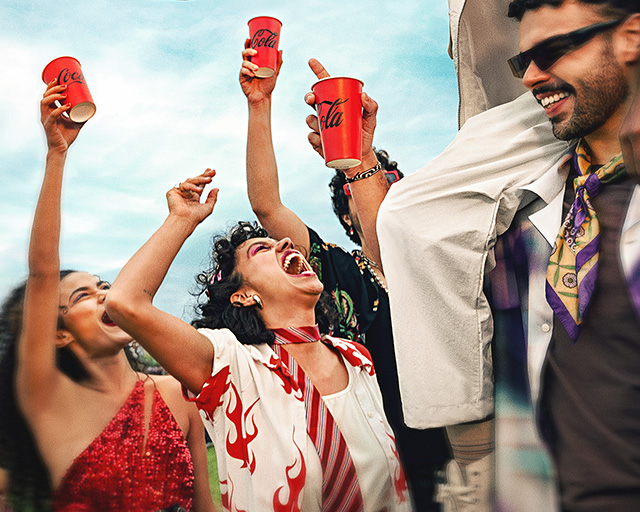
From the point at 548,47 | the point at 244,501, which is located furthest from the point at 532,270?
the point at 244,501

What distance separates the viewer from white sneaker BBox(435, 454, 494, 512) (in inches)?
43.9

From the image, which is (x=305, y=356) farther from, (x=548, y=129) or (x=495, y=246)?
(x=548, y=129)

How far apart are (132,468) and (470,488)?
3.15 ft

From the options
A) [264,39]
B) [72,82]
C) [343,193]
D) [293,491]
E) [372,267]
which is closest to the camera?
[293,491]

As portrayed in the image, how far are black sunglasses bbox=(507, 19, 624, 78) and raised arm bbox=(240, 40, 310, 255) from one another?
1021 millimetres

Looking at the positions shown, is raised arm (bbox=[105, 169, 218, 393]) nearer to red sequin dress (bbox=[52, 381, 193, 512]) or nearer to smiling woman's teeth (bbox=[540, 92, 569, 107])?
red sequin dress (bbox=[52, 381, 193, 512])

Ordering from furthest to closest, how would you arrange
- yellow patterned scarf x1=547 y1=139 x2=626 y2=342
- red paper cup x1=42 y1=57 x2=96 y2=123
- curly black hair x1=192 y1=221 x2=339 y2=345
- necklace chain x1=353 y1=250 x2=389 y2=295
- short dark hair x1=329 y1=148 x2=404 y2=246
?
short dark hair x1=329 y1=148 x2=404 y2=246 → necklace chain x1=353 y1=250 x2=389 y2=295 → curly black hair x1=192 y1=221 x2=339 y2=345 → red paper cup x1=42 y1=57 x2=96 y2=123 → yellow patterned scarf x1=547 y1=139 x2=626 y2=342

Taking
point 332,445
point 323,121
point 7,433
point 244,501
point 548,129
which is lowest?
point 244,501

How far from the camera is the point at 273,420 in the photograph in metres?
1.54

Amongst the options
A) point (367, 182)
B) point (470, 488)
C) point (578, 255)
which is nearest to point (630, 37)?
point (578, 255)

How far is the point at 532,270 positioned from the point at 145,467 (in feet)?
3.93

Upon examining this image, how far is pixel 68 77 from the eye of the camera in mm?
1612

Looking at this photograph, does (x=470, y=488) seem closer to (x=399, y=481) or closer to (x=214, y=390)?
(x=399, y=481)

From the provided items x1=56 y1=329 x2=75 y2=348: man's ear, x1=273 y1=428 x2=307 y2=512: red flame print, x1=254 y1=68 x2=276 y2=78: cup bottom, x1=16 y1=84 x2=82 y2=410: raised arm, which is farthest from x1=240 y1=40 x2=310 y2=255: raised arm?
x1=273 y1=428 x2=307 y2=512: red flame print
